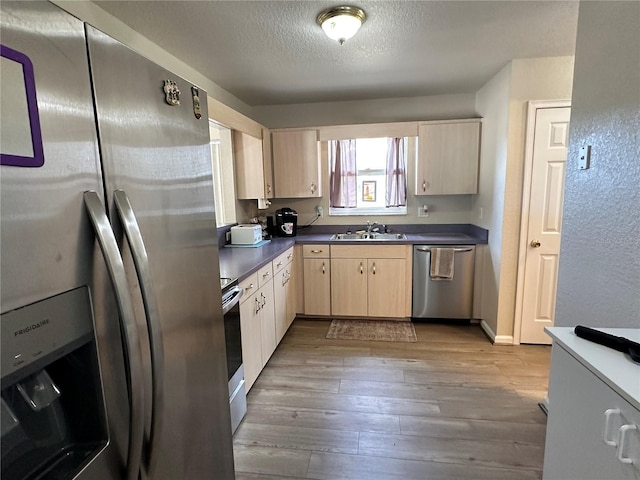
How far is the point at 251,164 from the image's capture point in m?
3.48

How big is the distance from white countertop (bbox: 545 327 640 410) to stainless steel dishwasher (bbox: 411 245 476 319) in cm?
223

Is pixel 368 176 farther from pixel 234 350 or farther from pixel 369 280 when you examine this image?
pixel 234 350

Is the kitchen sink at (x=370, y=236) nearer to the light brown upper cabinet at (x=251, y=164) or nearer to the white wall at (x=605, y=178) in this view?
the light brown upper cabinet at (x=251, y=164)

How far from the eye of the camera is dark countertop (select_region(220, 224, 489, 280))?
2334 mm

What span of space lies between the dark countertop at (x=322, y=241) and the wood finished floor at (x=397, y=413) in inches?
35.1

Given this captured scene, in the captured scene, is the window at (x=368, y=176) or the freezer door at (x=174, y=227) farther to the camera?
the window at (x=368, y=176)

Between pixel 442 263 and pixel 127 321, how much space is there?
10.1 feet

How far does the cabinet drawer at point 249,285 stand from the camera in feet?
6.91

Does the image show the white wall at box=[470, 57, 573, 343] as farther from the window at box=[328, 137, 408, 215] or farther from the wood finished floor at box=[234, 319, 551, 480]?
the window at box=[328, 137, 408, 215]

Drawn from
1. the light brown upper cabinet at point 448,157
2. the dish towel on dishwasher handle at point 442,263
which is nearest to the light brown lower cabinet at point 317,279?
the dish towel on dishwasher handle at point 442,263

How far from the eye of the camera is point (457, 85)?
335 centimetres

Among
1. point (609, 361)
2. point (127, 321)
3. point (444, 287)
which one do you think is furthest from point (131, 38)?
point (444, 287)

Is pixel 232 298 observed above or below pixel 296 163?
below

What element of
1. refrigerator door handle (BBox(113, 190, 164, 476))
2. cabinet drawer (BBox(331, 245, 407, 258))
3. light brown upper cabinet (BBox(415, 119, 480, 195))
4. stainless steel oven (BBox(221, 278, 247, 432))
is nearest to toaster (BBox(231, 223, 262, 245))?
cabinet drawer (BBox(331, 245, 407, 258))
